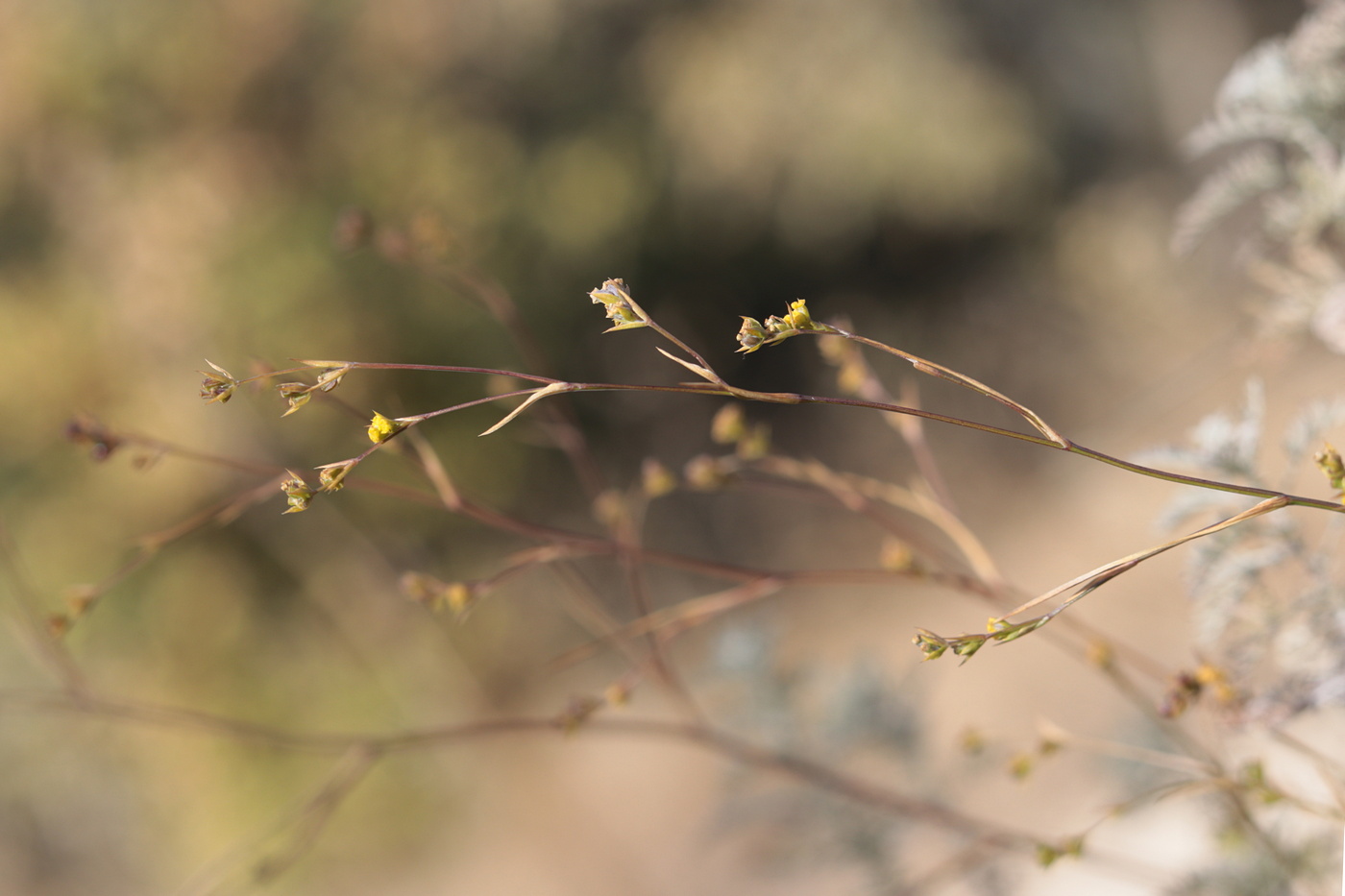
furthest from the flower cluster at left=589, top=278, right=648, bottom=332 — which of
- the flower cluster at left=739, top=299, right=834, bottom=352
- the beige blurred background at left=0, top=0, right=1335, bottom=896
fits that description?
the beige blurred background at left=0, top=0, right=1335, bottom=896

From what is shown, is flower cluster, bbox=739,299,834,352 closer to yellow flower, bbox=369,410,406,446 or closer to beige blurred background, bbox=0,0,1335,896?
yellow flower, bbox=369,410,406,446

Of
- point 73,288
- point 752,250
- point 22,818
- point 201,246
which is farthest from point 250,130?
point 22,818

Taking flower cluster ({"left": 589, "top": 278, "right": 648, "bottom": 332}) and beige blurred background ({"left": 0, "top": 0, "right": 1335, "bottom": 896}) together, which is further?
beige blurred background ({"left": 0, "top": 0, "right": 1335, "bottom": 896})

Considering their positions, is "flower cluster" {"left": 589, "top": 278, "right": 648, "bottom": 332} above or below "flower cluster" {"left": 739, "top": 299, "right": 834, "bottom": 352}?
below

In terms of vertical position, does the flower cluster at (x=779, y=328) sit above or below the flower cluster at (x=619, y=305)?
above

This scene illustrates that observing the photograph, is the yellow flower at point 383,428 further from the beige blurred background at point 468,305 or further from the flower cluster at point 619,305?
the beige blurred background at point 468,305

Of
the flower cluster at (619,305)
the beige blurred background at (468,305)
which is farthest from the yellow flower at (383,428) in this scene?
the beige blurred background at (468,305)

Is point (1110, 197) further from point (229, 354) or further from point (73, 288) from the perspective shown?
point (73, 288)

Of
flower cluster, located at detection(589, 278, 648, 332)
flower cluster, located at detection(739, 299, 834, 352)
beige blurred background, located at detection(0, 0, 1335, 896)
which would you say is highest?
beige blurred background, located at detection(0, 0, 1335, 896)
